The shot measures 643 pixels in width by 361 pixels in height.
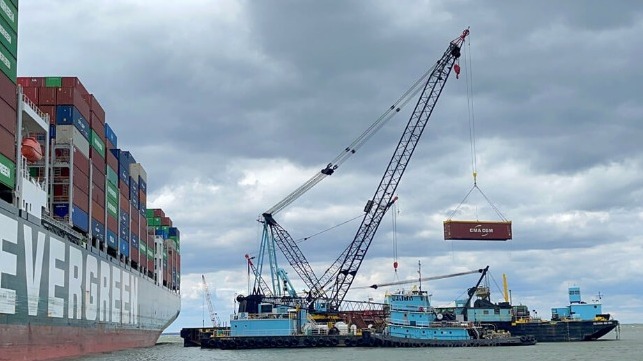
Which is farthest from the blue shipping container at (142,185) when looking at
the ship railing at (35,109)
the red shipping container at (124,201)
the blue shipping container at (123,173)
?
the ship railing at (35,109)

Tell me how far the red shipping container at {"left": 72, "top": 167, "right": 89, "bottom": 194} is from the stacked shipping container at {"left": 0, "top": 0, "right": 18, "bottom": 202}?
51.6 ft

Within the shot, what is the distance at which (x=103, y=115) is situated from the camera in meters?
82.9

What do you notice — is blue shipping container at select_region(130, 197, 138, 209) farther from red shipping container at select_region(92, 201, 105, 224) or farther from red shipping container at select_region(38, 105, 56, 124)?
red shipping container at select_region(38, 105, 56, 124)

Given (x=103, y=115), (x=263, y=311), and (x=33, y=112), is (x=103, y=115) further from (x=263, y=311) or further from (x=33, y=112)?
(x=263, y=311)

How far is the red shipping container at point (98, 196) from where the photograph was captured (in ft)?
253

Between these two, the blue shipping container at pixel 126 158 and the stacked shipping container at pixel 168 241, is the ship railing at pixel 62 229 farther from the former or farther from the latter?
the stacked shipping container at pixel 168 241

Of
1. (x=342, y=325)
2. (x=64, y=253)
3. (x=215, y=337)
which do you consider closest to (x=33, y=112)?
(x=64, y=253)

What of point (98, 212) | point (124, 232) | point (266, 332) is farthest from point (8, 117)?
point (266, 332)

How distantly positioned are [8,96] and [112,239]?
37.2m

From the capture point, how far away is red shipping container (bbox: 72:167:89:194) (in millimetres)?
69688

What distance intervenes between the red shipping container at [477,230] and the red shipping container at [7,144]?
204 feet

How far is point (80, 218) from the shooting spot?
7144 centimetres

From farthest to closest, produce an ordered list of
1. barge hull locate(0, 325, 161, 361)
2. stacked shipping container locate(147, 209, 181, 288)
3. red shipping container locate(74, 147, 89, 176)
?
stacked shipping container locate(147, 209, 181, 288), red shipping container locate(74, 147, 89, 176), barge hull locate(0, 325, 161, 361)

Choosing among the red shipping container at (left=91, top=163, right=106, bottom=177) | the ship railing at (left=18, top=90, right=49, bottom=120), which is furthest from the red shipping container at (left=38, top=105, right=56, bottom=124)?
the red shipping container at (left=91, top=163, right=106, bottom=177)
